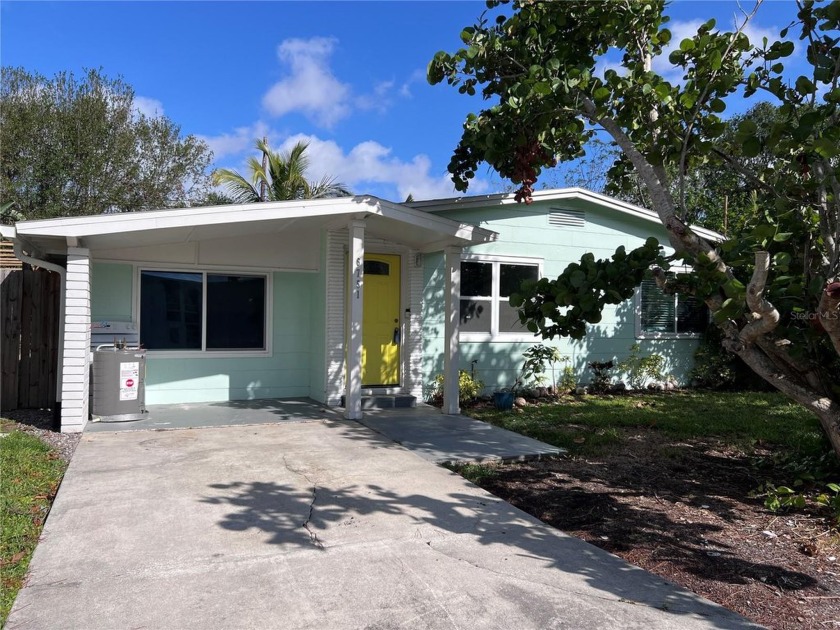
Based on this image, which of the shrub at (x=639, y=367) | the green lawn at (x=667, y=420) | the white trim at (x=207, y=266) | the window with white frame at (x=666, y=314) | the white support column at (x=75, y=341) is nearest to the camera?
the white support column at (x=75, y=341)

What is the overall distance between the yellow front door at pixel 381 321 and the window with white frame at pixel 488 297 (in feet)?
4.00

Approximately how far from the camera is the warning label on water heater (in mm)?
7508

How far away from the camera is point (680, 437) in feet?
24.7

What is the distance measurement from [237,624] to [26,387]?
700cm

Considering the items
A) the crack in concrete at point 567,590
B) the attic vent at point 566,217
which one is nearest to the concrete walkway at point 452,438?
the crack in concrete at point 567,590

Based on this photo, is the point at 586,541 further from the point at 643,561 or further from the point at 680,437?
the point at 680,437

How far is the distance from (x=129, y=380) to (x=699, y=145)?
7082 mm

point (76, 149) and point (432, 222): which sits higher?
point (76, 149)

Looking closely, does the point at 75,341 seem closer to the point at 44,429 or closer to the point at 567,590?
the point at 44,429

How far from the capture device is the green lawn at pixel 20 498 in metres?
3.43

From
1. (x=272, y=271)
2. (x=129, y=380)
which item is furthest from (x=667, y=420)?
(x=129, y=380)

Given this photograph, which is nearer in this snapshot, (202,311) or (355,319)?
(355,319)

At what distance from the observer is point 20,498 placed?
461 cm

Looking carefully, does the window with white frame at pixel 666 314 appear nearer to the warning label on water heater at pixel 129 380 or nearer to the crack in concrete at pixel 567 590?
the warning label on water heater at pixel 129 380
